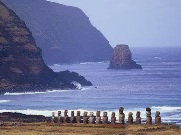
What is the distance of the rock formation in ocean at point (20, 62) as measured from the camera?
151 metres

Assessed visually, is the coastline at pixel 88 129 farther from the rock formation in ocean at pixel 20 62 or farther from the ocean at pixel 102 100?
the rock formation in ocean at pixel 20 62

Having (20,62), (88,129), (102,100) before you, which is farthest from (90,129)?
(20,62)

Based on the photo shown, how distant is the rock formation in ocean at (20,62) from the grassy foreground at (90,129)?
106119mm

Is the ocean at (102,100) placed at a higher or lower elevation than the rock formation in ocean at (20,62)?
lower

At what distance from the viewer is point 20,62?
158 m

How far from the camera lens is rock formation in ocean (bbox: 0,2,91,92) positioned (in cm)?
15112

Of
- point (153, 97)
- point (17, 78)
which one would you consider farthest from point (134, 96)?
point (17, 78)

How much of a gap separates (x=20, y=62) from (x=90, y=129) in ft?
394

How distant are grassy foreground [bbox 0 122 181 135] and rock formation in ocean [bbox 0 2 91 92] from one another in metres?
106

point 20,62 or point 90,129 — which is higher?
point 20,62

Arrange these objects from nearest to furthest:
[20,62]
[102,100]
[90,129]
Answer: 1. [90,129]
2. [102,100]
3. [20,62]

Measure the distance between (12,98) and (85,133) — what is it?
94.6 metres

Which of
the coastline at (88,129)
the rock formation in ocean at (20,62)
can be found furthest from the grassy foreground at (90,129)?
the rock formation in ocean at (20,62)

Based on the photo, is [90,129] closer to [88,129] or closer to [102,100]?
[88,129]
